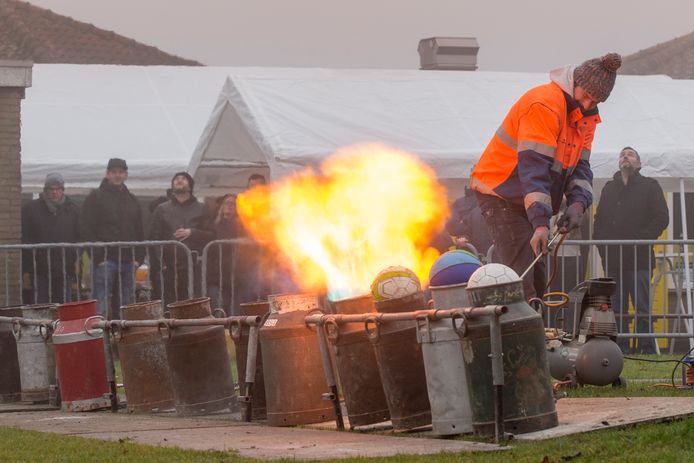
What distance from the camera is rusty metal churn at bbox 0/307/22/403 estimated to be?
1318 cm

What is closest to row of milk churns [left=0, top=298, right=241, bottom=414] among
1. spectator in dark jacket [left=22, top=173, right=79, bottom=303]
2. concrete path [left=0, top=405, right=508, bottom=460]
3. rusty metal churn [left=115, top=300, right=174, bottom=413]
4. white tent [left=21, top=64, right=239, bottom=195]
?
rusty metal churn [left=115, top=300, right=174, bottom=413]

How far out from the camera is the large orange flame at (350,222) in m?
12.0

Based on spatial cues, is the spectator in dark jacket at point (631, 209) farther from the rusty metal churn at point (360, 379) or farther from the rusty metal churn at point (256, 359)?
the rusty metal churn at point (360, 379)

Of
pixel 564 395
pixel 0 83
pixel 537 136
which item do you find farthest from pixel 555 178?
pixel 0 83

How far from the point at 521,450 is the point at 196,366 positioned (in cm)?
395

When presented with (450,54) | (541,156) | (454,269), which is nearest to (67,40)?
(450,54)

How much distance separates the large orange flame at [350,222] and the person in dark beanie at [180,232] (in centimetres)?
60

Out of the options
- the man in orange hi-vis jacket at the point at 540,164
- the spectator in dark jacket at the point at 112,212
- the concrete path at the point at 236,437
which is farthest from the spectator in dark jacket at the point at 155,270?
the man in orange hi-vis jacket at the point at 540,164

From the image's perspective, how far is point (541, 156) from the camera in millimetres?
10117

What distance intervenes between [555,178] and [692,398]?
1832 millimetres

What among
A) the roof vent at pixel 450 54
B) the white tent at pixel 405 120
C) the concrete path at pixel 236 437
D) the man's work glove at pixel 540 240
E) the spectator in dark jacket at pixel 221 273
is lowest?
the concrete path at pixel 236 437

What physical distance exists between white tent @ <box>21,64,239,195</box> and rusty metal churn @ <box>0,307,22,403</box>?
7945mm

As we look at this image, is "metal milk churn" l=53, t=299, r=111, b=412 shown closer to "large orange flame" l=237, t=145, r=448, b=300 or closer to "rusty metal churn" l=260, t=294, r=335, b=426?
"large orange flame" l=237, t=145, r=448, b=300

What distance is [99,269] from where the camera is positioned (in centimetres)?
1784
